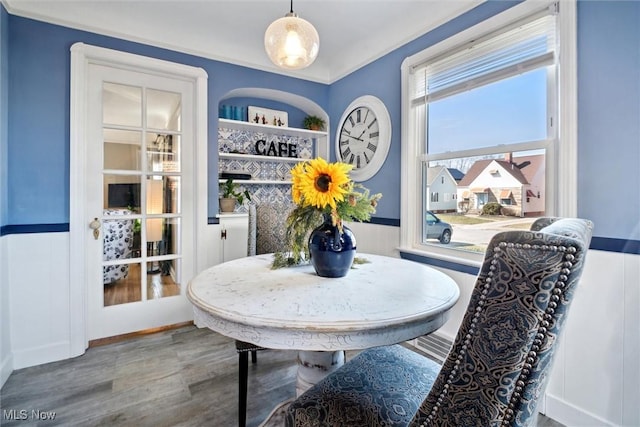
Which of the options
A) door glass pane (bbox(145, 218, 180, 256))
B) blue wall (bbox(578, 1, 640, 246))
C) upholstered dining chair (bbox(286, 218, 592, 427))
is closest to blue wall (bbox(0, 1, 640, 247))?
blue wall (bbox(578, 1, 640, 246))

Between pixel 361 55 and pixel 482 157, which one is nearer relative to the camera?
pixel 482 157

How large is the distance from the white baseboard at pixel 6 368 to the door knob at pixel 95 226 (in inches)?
35.0

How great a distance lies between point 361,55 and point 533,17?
1.47 meters

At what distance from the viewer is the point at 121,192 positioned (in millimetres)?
2512

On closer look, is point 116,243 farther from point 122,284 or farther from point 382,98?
point 382,98

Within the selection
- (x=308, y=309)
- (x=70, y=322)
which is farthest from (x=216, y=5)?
(x=70, y=322)

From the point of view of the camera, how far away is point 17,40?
6.85 feet

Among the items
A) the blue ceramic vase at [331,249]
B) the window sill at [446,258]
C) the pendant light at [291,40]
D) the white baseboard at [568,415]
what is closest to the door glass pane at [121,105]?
the pendant light at [291,40]

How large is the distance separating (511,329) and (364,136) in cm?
258

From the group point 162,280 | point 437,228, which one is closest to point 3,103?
point 162,280

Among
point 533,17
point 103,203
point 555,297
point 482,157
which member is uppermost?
point 533,17

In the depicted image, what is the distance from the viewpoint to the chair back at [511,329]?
0.49 metres

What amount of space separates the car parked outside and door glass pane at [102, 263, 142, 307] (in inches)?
93.5

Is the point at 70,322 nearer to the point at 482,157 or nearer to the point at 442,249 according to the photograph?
the point at 442,249
